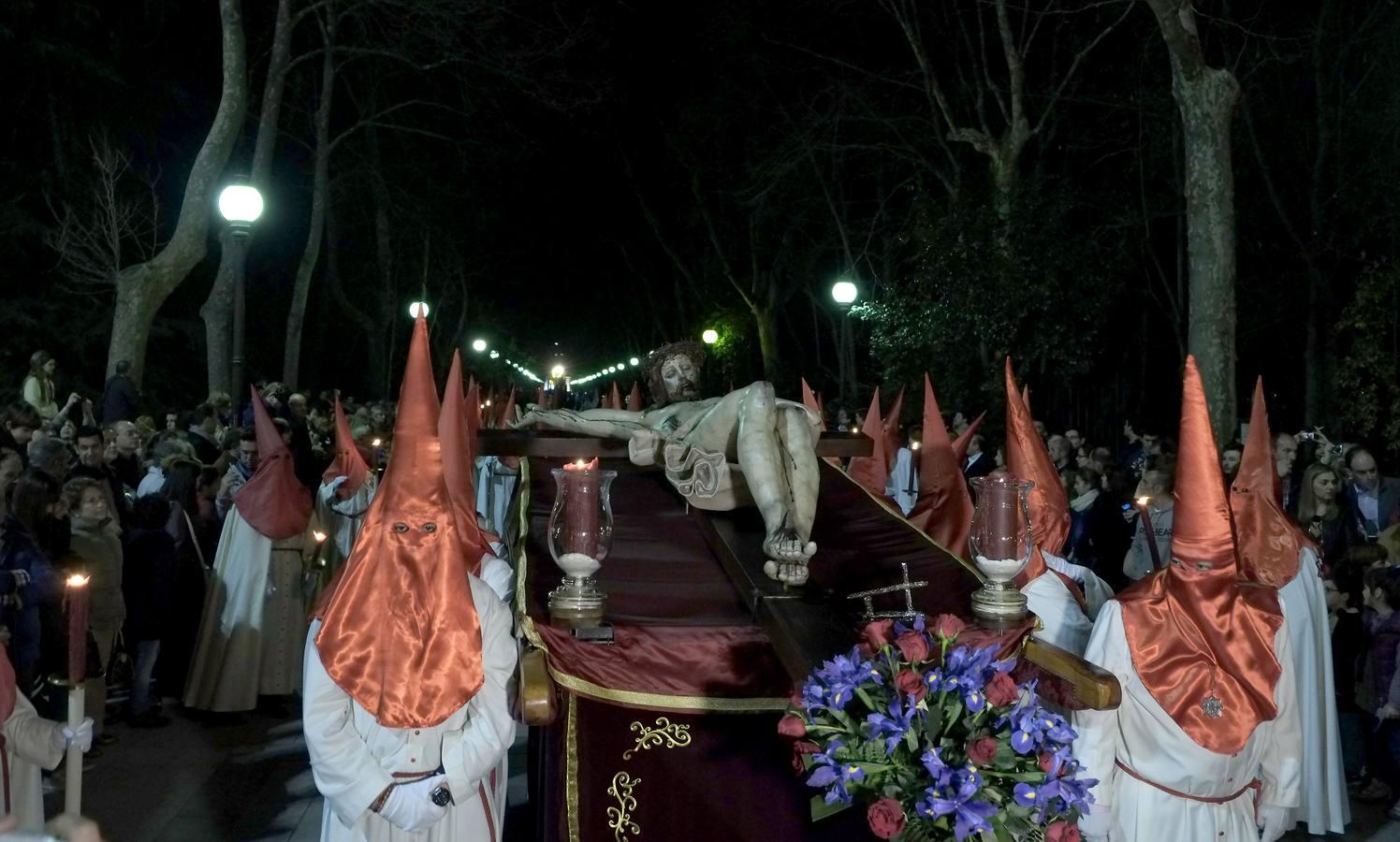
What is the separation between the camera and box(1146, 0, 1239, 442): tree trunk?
12.4 metres

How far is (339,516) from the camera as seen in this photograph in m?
10.5

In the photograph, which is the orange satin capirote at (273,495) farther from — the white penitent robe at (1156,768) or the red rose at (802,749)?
the red rose at (802,749)

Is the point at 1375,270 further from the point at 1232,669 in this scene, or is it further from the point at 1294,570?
the point at 1232,669

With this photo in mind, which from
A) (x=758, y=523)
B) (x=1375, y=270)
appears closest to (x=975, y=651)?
(x=758, y=523)

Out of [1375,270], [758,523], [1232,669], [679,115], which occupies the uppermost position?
[679,115]

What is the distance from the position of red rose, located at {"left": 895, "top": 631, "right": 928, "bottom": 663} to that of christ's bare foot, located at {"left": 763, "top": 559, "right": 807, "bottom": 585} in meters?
1.32

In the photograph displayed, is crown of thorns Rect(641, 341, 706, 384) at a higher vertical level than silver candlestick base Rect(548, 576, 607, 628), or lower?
higher

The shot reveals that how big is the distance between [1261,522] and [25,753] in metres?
5.36

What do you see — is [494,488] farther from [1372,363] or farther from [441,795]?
[1372,363]

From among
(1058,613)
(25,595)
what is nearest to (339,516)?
(25,595)

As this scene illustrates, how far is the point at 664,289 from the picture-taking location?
52.7 meters

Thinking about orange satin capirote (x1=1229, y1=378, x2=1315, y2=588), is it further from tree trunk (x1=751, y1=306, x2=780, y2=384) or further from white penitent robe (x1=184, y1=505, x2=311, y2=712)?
tree trunk (x1=751, y1=306, x2=780, y2=384)

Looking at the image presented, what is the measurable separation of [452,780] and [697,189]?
30989mm

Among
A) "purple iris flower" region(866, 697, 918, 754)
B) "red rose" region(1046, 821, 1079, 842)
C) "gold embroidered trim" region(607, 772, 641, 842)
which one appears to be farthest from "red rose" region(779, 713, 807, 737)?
"gold embroidered trim" region(607, 772, 641, 842)
